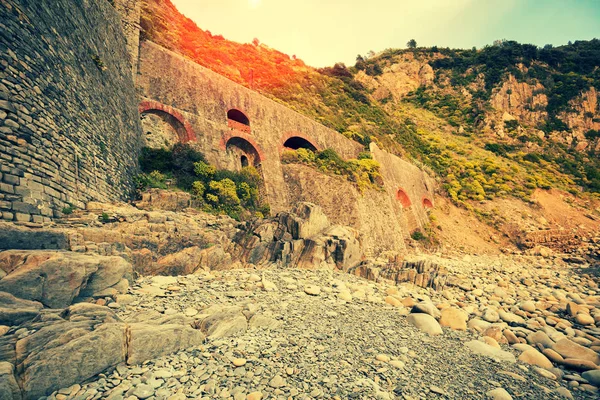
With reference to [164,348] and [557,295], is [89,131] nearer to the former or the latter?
[164,348]

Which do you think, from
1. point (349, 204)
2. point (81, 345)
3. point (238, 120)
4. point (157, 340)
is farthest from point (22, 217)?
point (238, 120)

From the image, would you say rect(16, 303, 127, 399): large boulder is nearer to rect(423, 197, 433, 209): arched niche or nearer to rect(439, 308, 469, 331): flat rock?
rect(439, 308, 469, 331): flat rock

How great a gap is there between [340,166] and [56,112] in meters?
18.9

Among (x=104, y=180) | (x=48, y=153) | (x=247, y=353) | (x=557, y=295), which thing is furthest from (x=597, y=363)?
(x=104, y=180)

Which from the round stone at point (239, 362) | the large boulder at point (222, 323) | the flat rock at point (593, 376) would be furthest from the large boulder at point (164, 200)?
the flat rock at point (593, 376)

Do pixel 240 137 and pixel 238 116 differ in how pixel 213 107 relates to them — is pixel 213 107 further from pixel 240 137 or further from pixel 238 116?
pixel 240 137

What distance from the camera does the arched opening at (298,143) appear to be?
2655 cm

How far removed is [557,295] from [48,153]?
19.1 m

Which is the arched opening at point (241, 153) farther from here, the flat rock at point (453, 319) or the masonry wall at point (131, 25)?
the flat rock at point (453, 319)

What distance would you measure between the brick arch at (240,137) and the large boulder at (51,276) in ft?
50.5

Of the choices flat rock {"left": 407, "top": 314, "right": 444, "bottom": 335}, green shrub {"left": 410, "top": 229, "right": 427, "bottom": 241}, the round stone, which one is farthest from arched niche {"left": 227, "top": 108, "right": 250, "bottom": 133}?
the round stone

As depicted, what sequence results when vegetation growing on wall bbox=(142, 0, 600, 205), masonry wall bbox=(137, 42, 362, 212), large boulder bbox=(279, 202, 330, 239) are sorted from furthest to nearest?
vegetation growing on wall bbox=(142, 0, 600, 205) < masonry wall bbox=(137, 42, 362, 212) < large boulder bbox=(279, 202, 330, 239)

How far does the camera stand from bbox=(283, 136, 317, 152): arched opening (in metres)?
26.5

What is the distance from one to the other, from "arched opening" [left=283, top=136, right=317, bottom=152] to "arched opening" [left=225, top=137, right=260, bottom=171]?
16.8 ft
